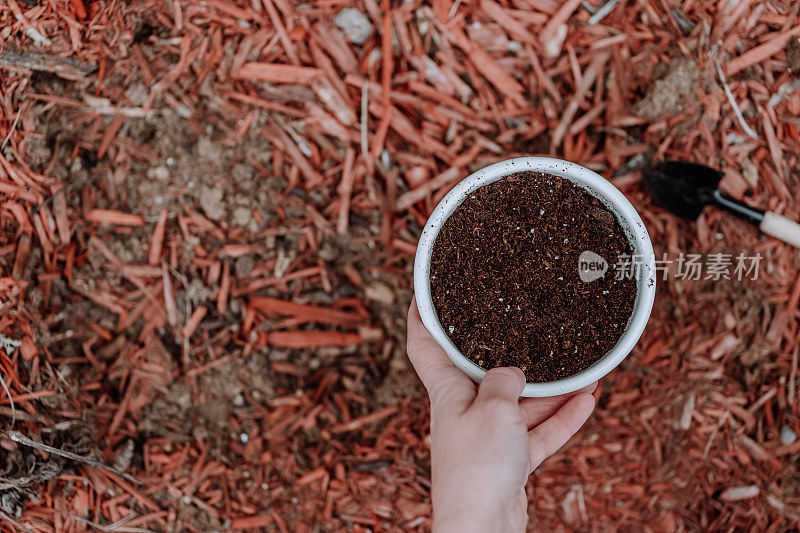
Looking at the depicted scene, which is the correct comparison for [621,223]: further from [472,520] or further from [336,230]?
[336,230]

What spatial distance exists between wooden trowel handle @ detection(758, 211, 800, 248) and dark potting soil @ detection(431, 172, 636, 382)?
856 millimetres

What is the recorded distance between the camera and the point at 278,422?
80.3 inches

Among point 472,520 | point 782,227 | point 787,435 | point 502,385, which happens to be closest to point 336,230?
point 502,385

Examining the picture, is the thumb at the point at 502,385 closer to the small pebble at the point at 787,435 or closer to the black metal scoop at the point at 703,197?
the black metal scoop at the point at 703,197

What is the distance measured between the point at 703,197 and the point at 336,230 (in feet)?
4.33

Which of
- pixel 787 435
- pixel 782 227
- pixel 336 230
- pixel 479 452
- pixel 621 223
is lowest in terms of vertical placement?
pixel 787 435

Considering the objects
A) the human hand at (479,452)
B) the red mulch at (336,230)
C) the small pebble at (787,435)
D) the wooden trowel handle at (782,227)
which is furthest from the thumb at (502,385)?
the small pebble at (787,435)

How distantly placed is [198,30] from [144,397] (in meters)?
1.35

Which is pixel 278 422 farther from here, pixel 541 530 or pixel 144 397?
pixel 541 530

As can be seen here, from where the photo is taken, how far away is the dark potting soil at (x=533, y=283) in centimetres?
143

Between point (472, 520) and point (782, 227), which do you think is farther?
point (782, 227)

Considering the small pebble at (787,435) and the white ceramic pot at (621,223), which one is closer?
the white ceramic pot at (621,223)

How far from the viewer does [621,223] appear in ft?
4.72

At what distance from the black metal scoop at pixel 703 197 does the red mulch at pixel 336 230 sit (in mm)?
90
